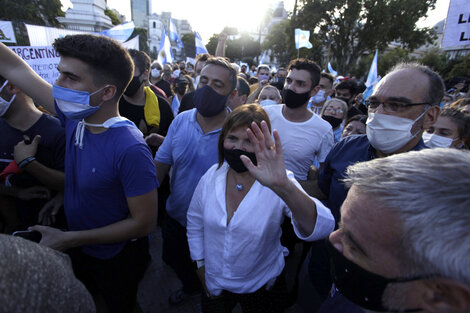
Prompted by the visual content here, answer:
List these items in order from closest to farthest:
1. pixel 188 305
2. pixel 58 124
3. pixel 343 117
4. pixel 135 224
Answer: pixel 135 224
pixel 58 124
pixel 188 305
pixel 343 117

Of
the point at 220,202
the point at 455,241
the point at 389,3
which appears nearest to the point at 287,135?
the point at 220,202

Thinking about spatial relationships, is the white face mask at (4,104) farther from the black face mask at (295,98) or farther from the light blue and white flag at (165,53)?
the light blue and white flag at (165,53)

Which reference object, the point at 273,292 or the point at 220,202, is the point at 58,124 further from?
the point at 273,292

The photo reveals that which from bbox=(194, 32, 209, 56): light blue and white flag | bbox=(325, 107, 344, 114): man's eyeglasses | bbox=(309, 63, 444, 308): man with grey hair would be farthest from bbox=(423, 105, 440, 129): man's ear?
bbox=(194, 32, 209, 56): light blue and white flag

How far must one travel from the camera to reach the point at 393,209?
75 centimetres

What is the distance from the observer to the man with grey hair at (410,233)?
2.13 ft

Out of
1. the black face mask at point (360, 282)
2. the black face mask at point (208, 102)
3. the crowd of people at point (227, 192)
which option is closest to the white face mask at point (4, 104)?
the crowd of people at point (227, 192)

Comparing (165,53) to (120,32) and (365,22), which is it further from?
(365,22)

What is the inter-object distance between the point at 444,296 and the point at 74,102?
195cm

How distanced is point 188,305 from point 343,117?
336 cm

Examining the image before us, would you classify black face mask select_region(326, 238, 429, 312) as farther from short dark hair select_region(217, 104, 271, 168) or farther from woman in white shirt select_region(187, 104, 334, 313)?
short dark hair select_region(217, 104, 271, 168)

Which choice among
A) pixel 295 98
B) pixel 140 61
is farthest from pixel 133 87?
pixel 295 98

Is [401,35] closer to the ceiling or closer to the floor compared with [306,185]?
closer to the ceiling

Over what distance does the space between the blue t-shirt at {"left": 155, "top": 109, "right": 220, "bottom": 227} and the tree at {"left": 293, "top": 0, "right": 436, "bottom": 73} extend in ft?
71.2
